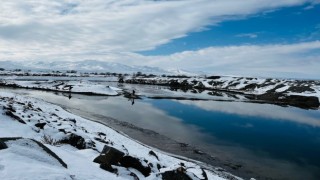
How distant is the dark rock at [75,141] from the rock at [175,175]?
505 centimetres

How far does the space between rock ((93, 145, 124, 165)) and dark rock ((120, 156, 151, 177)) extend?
0.75ft

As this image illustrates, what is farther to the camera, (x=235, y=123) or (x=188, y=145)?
(x=235, y=123)

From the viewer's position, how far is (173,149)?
74.6ft

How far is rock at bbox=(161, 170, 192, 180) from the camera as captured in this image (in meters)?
10.5

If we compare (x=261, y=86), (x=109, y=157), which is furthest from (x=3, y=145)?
(x=261, y=86)

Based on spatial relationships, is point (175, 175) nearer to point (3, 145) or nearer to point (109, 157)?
point (109, 157)

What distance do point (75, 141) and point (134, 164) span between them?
3.91 m

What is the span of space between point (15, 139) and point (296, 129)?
3115 centimetres

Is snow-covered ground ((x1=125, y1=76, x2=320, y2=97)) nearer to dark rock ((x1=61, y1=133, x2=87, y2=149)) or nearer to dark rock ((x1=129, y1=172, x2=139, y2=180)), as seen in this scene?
dark rock ((x1=61, y1=133, x2=87, y2=149))

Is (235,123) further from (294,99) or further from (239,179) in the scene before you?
(294,99)

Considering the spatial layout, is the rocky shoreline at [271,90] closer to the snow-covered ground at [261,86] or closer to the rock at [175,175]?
the snow-covered ground at [261,86]

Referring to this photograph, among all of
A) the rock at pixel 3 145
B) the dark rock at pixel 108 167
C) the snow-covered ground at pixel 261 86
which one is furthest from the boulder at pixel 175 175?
the snow-covered ground at pixel 261 86

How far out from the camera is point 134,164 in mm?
11703

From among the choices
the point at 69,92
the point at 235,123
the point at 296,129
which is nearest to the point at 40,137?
the point at 235,123
